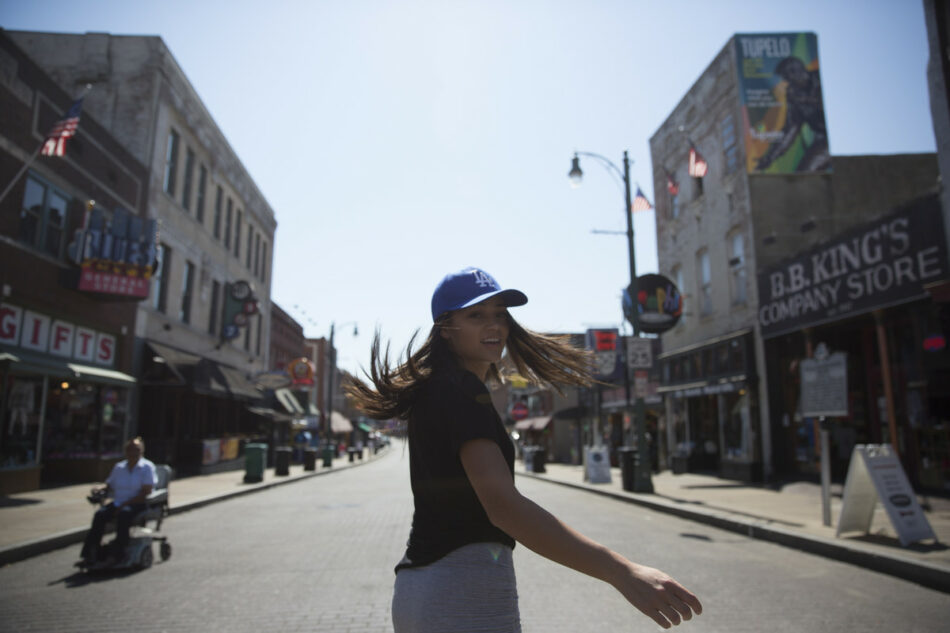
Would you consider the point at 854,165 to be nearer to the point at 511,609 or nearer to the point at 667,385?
the point at 667,385

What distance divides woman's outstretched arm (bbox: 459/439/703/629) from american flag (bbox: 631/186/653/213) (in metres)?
17.9

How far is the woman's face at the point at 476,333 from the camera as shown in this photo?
2.21 metres

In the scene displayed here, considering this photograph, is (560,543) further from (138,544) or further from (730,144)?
(730,144)

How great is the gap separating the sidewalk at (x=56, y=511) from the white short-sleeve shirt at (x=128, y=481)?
1493 millimetres

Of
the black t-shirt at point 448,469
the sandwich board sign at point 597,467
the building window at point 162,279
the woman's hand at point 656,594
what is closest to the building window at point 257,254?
the building window at point 162,279

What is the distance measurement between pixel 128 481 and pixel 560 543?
301 inches

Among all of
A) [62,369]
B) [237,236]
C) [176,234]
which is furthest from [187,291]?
[62,369]

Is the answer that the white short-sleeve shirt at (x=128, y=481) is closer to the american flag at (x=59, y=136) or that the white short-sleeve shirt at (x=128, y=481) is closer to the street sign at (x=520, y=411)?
the american flag at (x=59, y=136)

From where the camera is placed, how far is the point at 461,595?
1.84 meters

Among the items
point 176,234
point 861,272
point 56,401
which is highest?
point 176,234

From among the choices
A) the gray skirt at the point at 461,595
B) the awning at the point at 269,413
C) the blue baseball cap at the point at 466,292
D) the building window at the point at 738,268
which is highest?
the building window at the point at 738,268

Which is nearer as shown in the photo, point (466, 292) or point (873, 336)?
point (466, 292)

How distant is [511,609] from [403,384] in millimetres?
790

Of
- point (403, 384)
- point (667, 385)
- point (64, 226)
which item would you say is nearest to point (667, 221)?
point (667, 385)
